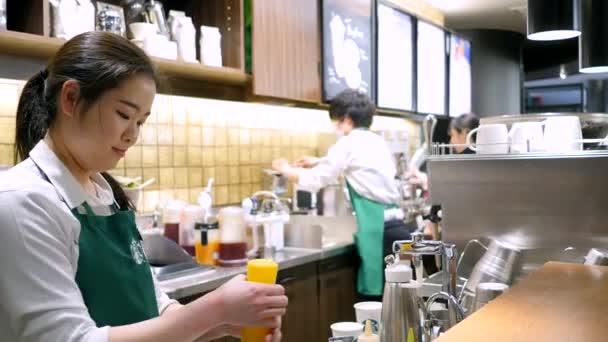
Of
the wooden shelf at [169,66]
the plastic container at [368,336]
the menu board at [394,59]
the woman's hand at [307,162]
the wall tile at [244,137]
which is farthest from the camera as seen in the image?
the menu board at [394,59]

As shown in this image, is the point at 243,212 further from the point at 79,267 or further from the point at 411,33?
the point at 411,33

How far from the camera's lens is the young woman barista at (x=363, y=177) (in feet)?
10.4

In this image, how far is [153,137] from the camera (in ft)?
9.48

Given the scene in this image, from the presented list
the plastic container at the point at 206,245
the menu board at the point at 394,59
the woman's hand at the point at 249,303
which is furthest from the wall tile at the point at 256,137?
the woman's hand at the point at 249,303

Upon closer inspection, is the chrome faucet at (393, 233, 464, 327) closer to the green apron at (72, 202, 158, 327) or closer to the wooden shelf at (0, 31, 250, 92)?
the green apron at (72, 202, 158, 327)

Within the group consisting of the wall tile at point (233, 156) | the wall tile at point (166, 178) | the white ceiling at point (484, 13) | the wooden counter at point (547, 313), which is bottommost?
the wooden counter at point (547, 313)

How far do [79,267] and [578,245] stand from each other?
4.19 ft

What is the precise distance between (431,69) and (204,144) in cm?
231

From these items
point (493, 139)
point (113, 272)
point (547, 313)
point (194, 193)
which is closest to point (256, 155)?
point (194, 193)

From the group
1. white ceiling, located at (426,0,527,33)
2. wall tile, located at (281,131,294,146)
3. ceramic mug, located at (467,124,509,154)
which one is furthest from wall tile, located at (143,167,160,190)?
white ceiling, located at (426,0,527,33)

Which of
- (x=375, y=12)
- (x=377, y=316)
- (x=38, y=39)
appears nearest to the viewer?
(x=377, y=316)

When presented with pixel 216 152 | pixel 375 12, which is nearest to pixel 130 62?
pixel 216 152

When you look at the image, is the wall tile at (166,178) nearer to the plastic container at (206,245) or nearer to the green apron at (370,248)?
the plastic container at (206,245)

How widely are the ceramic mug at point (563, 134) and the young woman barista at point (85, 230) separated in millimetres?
A: 1130
